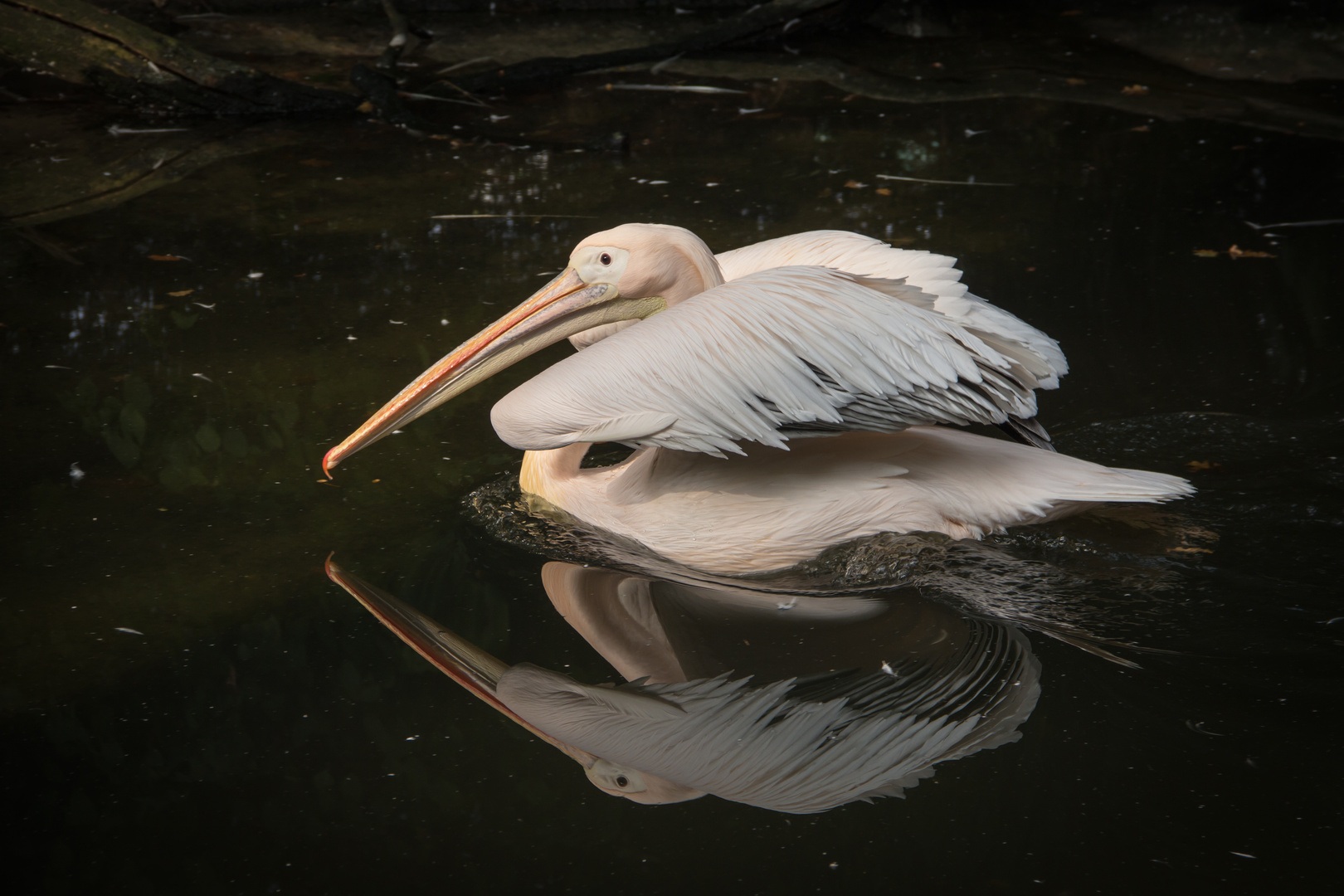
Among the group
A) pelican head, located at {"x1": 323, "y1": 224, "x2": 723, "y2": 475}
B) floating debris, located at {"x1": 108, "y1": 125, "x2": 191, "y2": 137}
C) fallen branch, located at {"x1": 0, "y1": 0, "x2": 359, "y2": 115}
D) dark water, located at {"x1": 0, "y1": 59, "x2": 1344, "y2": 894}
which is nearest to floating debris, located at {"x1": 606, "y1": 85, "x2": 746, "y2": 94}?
dark water, located at {"x1": 0, "y1": 59, "x2": 1344, "y2": 894}

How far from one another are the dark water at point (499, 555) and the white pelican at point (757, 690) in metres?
0.04

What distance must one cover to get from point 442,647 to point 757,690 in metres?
0.62

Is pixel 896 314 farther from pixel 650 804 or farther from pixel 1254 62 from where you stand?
pixel 1254 62

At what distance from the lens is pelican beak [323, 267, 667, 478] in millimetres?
2594

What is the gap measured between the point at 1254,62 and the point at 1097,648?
5267 mm

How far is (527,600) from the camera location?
7.86 feet

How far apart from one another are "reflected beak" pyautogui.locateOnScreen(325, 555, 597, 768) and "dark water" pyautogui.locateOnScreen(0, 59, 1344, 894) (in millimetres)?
29

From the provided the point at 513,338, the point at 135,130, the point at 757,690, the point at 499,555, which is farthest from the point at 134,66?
the point at 757,690

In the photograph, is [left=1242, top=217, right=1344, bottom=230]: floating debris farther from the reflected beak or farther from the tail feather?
the reflected beak

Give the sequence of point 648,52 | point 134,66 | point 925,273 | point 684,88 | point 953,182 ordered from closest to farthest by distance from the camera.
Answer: point 925,273, point 953,182, point 134,66, point 684,88, point 648,52

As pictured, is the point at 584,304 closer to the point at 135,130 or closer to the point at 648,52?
the point at 135,130

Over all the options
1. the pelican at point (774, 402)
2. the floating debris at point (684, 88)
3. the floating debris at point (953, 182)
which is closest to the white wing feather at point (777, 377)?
the pelican at point (774, 402)

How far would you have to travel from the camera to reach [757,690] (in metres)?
2.09

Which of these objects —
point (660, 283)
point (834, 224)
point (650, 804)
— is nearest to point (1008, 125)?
point (834, 224)
